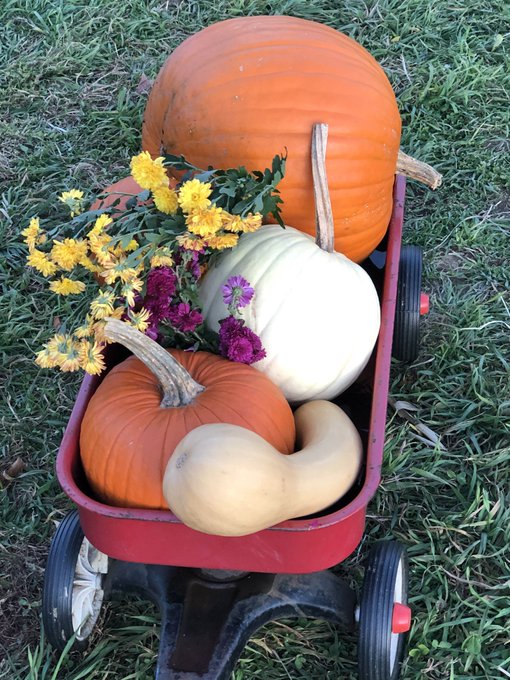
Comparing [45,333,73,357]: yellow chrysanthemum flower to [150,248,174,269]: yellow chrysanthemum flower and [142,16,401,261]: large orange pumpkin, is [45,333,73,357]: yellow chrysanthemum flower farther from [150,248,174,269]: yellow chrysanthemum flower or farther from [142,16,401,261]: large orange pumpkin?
[142,16,401,261]: large orange pumpkin

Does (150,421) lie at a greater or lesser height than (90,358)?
lesser

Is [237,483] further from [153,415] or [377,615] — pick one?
[377,615]

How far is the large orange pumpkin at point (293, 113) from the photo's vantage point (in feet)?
6.61

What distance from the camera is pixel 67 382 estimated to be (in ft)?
8.68

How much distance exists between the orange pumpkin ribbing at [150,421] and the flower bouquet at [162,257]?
75mm

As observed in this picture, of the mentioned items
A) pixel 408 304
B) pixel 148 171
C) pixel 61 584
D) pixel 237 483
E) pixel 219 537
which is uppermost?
pixel 148 171

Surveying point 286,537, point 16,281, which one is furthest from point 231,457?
point 16,281

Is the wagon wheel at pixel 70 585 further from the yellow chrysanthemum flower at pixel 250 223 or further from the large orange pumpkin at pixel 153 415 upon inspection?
the yellow chrysanthemum flower at pixel 250 223

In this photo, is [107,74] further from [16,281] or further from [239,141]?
[239,141]

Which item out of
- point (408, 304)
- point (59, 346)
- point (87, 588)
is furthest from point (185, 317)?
point (408, 304)

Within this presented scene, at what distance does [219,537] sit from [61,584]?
49 cm

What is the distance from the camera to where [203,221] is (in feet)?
5.29

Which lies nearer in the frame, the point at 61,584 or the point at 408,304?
the point at 61,584

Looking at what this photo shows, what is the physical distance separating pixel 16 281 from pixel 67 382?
0.58m
